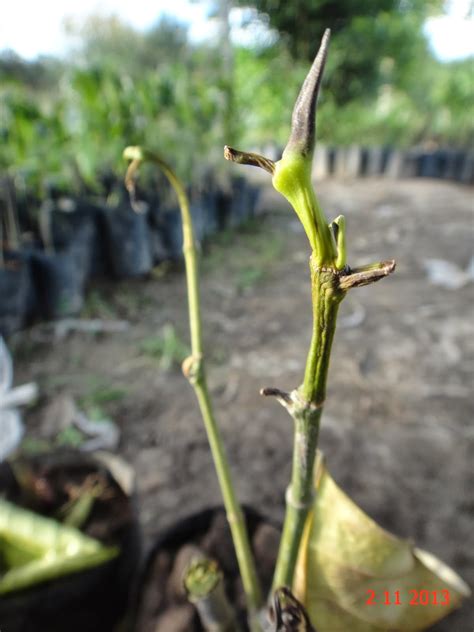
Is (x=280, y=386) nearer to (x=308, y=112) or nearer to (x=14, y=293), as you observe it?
(x=14, y=293)

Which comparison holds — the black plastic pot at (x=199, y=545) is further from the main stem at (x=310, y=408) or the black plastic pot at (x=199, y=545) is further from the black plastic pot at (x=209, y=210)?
the black plastic pot at (x=209, y=210)

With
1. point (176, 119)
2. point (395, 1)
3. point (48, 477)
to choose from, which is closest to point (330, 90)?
point (395, 1)

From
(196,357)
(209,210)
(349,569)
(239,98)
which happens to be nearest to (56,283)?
(209,210)

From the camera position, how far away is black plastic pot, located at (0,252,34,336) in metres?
1.90

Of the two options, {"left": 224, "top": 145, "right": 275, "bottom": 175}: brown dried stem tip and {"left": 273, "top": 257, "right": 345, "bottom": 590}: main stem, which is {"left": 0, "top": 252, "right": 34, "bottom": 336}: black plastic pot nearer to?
{"left": 273, "top": 257, "right": 345, "bottom": 590}: main stem

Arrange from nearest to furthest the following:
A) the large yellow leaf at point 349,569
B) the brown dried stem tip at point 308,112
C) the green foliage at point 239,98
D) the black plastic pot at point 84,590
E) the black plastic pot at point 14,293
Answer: the brown dried stem tip at point 308,112 < the large yellow leaf at point 349,569 < the black plastic pot at point 84,590 < the black plastic pot at point 14,293 < the green foliage at point 239,98

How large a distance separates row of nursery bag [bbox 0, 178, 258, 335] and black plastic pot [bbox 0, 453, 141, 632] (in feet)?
4.48

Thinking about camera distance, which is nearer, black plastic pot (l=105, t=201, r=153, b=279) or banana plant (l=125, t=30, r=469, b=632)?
banana plant (l=125, t=30, r=469, b=632)

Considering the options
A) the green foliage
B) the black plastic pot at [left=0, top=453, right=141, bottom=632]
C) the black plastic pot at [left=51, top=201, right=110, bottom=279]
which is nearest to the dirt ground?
the black plastic pot at [left=51, top=201, right=110, bottom=279]

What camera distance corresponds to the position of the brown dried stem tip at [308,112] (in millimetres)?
170

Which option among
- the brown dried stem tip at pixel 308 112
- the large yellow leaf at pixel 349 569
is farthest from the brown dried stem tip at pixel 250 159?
the large yellow leaf at pixel 349 569

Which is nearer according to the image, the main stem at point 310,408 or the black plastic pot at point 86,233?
the main stem at point 310,408

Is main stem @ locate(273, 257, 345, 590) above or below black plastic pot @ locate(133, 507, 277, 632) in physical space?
above
